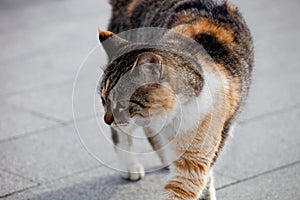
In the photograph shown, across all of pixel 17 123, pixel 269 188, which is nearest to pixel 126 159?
pixel 269 188

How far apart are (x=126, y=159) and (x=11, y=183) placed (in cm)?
106

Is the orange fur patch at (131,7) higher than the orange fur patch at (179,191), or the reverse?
the orange fur patch at (131,7)

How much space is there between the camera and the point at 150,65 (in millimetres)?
3795

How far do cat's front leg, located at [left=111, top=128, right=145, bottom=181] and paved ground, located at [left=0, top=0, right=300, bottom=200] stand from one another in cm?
9

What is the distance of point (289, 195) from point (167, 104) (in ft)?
5.24

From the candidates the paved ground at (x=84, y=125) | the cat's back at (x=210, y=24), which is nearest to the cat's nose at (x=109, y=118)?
the paved ground at (x=84, y=125)

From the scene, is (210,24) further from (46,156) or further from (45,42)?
(45,42)

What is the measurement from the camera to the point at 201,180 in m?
4.14

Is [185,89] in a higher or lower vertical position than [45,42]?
higher

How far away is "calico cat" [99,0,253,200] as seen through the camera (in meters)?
3.90

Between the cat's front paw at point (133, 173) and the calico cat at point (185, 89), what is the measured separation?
2.83 ft

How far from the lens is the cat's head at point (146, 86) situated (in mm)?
3863

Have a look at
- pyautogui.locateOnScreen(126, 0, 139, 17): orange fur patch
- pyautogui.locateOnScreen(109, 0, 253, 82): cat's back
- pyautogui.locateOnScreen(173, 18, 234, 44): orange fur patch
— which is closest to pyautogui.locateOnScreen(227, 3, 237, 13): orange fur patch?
pyautogui.locateOnScreen(109, 0, 253, 82): cat's back

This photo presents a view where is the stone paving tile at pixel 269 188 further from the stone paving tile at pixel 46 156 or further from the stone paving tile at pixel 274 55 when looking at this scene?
the stone paving tile at pixel 46 156
